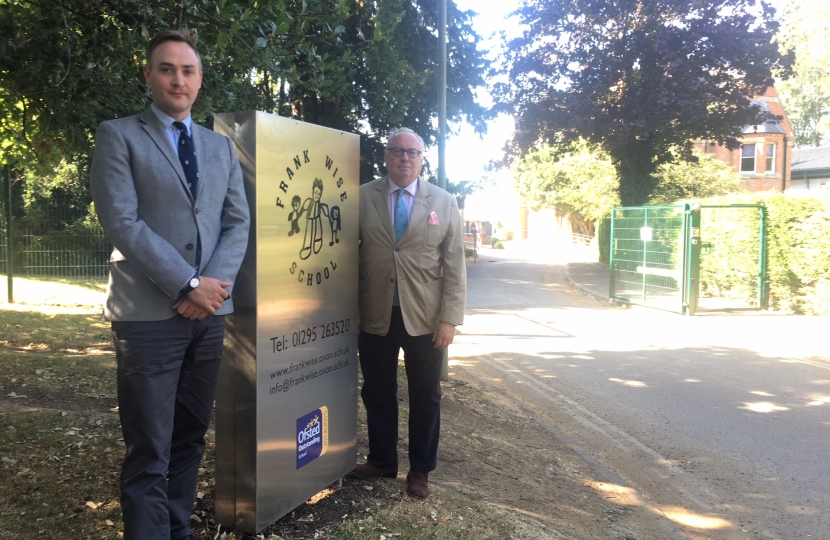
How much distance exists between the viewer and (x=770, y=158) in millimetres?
42281

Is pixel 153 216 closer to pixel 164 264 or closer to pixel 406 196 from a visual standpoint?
pixel 164 264

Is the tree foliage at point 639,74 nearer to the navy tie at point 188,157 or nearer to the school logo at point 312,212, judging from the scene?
the school logo at point 312,212

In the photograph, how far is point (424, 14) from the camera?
15531mm

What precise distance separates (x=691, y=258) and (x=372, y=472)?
37.6 feet

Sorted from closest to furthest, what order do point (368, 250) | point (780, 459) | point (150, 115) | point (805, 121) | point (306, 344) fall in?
point (150, 115)
point (306, 344)
point (368, 250)
point (780, 459)
point (805, 121)

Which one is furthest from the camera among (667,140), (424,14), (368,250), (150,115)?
(667,140)

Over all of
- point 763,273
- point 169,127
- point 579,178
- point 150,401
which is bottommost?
point 763,273

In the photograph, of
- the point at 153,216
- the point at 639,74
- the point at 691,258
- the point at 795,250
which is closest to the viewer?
the point at 153,216

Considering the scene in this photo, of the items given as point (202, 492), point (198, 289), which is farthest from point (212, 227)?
point (202, 492)

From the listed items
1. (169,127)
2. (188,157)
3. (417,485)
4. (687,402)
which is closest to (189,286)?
(188,157)

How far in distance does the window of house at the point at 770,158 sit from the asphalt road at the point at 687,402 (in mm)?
32963

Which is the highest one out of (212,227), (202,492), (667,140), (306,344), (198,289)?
(667,140)

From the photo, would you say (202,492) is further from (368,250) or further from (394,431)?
(368,250)

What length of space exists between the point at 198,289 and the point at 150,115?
0.75 m
